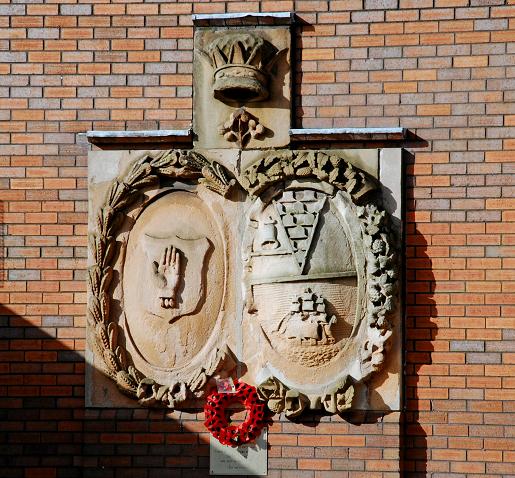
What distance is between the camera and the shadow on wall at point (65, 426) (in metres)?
8.37

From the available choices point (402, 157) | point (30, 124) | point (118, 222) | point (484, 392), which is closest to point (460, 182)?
point (402, 157)

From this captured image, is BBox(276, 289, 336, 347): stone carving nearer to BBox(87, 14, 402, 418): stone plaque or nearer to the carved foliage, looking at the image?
BBox(87, 14, 402, 418): stone plaque

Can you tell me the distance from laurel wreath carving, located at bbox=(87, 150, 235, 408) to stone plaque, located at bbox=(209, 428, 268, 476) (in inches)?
14.5

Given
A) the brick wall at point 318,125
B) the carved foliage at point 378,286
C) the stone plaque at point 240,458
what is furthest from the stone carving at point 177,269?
the carved foliage at point 378,286

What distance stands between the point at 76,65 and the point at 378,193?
2.01 m

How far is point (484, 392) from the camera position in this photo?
8203 mm

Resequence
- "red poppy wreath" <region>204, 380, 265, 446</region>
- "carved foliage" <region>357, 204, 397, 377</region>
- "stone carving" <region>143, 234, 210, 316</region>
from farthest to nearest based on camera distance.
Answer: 1. "stone carving" <region>143, 234, 210, 316</region>
2. "red poppy wreath" <region>204, 380, 265, 446</region>
3. "carved foliage" <region>357, 204, 397, 377</region>

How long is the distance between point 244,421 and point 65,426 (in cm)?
109

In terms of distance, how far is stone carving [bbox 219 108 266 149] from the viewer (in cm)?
845

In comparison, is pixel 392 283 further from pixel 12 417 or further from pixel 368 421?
pixel 12 417

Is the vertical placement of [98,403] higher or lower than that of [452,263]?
lower

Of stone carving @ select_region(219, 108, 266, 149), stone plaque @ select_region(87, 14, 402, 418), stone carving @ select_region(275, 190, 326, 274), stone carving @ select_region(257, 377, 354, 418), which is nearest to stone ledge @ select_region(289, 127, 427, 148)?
stone plaque @ select_region(87, 14, 402, 418)

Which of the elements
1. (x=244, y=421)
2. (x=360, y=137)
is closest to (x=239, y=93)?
(x=360, y=137)

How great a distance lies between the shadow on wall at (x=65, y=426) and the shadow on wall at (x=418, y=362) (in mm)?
Answer: 1204
